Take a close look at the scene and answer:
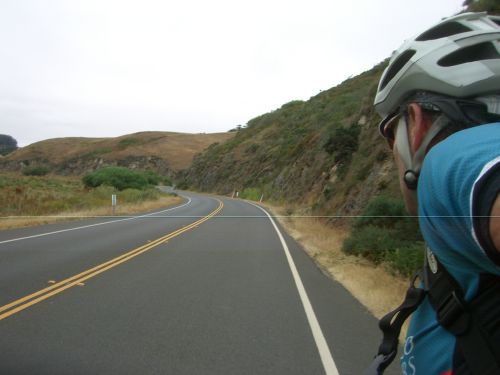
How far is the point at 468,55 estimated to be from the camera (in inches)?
50.3

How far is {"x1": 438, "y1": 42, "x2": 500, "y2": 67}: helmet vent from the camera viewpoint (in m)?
1.25

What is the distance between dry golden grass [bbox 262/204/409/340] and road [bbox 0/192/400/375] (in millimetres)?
267

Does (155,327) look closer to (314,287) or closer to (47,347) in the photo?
(47,347)

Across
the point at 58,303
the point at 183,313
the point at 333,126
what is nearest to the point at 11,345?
the point at 58,303

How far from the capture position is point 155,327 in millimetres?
4234

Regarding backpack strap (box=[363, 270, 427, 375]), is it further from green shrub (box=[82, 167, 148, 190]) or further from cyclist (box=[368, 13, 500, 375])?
green shrub (box=[82, 167, 148, 190])

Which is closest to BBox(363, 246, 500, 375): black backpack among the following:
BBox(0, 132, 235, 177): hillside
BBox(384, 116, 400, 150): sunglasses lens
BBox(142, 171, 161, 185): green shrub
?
BBox(384, 116, 400, 150): sunglasses lens

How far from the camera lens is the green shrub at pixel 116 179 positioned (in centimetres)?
3941

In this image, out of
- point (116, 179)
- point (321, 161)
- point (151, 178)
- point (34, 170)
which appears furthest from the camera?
point (34, 170)

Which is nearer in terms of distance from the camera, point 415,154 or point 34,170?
point 415,154

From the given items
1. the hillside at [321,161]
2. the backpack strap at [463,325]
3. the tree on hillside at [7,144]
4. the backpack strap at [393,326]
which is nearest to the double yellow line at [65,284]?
the backpack strap at [393,326]

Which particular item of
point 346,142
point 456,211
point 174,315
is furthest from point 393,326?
point 346,142

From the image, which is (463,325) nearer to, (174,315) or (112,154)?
(174,315)

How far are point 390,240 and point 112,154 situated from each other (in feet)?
347
